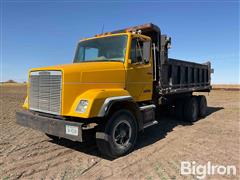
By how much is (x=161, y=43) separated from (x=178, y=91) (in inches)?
83.5

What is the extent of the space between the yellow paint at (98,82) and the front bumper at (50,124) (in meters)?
0.21

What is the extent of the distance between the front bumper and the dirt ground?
633 millimetres

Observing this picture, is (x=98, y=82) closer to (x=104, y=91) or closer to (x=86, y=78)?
(x=86, y=78)

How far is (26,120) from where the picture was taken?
5.64m

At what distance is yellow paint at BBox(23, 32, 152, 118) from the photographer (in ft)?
16.1

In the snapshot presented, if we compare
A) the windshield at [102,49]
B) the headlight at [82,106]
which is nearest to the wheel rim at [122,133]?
the headlight at [82,106]

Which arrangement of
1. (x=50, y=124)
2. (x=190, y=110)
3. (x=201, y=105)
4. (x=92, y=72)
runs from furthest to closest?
(x=201, y=105)
(x=190, y=110)
(x=92, y=72)
(x=50, y=124)

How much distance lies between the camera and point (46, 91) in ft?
17.4

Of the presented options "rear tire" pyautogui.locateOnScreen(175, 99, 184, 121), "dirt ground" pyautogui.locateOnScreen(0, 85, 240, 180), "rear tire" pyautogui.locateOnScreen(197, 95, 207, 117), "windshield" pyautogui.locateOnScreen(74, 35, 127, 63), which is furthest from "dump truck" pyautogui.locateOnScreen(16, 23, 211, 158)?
"rear tire" pyautogui.locateOnScreen(197, 95, 207, 117)

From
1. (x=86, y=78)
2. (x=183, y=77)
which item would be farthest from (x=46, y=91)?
(x=183, y=77)

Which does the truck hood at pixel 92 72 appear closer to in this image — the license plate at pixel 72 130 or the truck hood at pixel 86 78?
the truck hood at pixel 86 78

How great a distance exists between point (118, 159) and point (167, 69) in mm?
3984

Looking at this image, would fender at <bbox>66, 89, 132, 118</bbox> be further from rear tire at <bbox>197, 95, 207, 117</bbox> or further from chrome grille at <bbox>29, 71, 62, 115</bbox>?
rear tire at <bbox>197, 95, 207, 117</bbox>

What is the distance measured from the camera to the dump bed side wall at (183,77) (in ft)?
26.2
